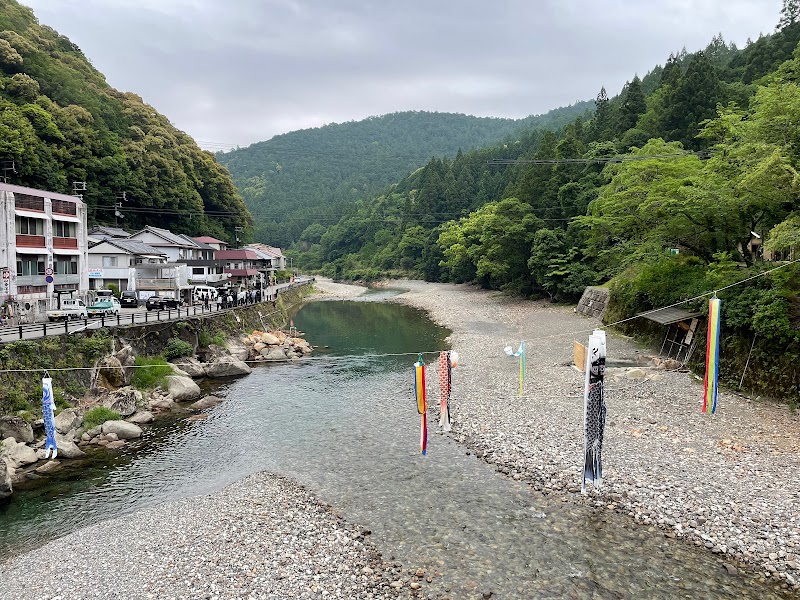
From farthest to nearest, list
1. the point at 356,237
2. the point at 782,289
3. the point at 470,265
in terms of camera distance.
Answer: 1. the point at 356,237
2. the point at 470,265
3. the point at 782,289

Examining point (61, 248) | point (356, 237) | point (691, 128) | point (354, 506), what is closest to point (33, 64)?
point (61, 248)

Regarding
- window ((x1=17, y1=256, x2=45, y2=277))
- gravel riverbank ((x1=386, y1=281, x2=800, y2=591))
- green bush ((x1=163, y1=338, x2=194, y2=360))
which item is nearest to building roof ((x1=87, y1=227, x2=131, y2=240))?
window ((x1=17, y1=256, x2=45, y2=277))

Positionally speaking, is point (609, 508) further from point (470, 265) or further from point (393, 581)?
point (470, 265)

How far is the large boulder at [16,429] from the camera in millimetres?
15203

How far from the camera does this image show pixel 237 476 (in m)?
14.1

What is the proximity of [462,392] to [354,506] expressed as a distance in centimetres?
939

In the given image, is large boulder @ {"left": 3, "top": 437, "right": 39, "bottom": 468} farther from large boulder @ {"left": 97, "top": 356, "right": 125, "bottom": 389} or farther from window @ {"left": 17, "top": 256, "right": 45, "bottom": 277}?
window @ {"left": 17, "top": 256, "right": 45, "bottom": 277}

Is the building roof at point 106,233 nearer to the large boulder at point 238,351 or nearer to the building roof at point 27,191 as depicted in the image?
the building roof at point 27,191

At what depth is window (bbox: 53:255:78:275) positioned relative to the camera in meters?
28.9

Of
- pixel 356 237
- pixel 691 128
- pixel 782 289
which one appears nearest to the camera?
pixel 782 289

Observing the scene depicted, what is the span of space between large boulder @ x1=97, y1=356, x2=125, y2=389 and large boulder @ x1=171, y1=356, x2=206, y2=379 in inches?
127

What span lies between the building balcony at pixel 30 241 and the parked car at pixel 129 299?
6.60m

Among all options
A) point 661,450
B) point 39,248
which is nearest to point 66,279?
point 39,248

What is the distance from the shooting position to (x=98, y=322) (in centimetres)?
2253
